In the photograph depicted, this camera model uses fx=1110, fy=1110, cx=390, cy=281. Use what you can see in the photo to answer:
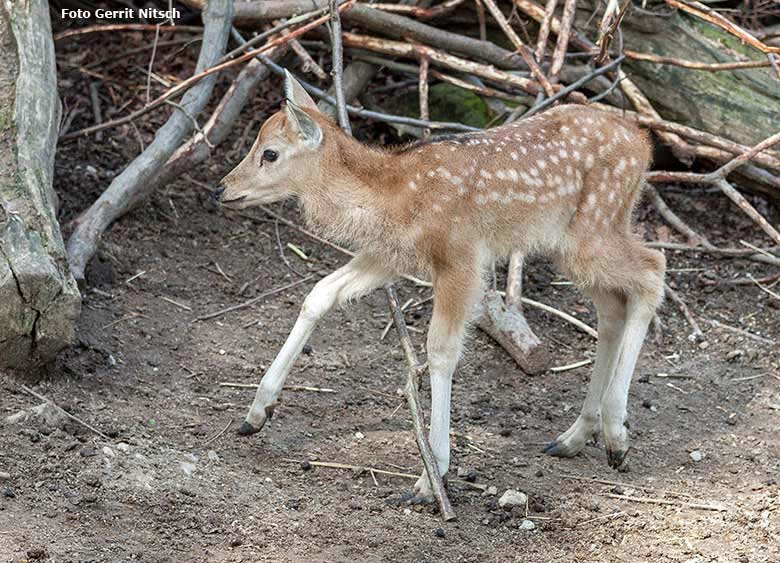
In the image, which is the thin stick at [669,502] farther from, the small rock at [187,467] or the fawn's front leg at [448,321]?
the small rock at [187,467]

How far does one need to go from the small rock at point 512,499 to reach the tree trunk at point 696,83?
402cm

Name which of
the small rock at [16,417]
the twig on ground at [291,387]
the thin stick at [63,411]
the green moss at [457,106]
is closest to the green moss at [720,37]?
the green moss at [457,106]

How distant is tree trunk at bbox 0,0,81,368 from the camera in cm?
552

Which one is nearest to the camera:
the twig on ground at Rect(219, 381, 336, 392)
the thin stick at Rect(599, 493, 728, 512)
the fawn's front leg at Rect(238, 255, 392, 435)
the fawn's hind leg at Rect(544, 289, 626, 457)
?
the thin stick at Rect(599, 493, 728, 512)

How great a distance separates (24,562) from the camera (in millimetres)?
4328

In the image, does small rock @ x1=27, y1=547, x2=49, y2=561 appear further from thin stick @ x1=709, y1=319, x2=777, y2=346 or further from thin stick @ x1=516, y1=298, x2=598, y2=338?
thin stick @ x1=709, y1=319, x2=777, y2=346

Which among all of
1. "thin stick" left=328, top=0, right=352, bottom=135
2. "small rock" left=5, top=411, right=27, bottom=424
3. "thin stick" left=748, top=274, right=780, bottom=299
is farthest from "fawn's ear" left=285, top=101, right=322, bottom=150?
"thin stick" left=748, top=274, right=780, bottom=299

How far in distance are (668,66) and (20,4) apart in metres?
4.68

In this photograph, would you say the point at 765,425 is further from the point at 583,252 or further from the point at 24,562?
the point at 24,562

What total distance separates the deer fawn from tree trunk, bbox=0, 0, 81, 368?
0.94 meters

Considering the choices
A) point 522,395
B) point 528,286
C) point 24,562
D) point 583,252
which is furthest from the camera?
point 528,286

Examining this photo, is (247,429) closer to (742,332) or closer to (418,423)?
(418,423)

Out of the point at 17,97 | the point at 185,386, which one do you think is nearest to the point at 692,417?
the point at 185,386

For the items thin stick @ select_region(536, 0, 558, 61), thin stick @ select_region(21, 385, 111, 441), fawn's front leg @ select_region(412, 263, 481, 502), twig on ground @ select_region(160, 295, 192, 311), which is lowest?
twig on ground @ select_region(160, 295, 192, 311)
